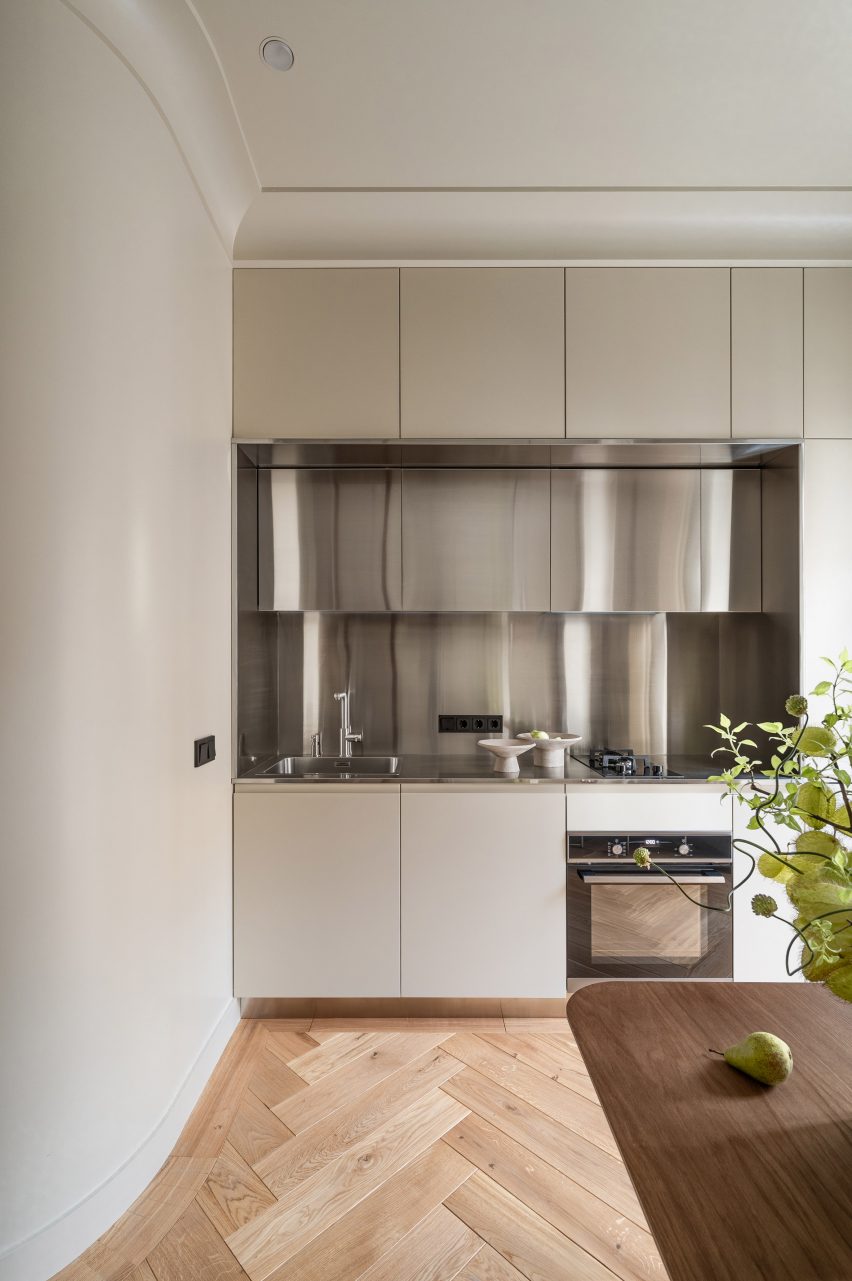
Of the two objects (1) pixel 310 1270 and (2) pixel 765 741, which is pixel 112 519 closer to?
(1) pixel 310 1270

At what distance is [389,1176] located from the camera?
1.75 metres

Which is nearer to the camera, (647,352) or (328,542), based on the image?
(647,352)

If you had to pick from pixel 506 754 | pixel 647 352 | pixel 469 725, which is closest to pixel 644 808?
pixel 506 754

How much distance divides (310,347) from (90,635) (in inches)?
58.5

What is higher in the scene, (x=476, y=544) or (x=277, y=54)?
(x=277, y=54)

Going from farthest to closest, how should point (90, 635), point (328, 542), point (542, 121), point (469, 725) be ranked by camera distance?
1. point (469, 725)
2. point (328, 542)
3. point (542, 121)
4. point (90, 635)

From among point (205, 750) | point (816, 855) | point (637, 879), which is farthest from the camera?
point (637, 879)

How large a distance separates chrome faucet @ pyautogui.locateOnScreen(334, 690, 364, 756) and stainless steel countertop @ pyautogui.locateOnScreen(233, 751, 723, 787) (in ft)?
0.79

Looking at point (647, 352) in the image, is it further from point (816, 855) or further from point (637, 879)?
point (816, 855)

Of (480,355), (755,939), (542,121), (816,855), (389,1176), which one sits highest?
(542,121)

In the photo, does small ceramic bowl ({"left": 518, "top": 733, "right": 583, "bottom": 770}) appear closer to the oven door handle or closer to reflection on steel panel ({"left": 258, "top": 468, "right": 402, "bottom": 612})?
the oven door handle

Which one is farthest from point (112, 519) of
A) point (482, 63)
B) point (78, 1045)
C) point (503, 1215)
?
point (503, 1215)

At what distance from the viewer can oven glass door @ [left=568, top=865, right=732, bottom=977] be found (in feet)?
7.93

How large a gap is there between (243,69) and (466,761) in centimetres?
242
